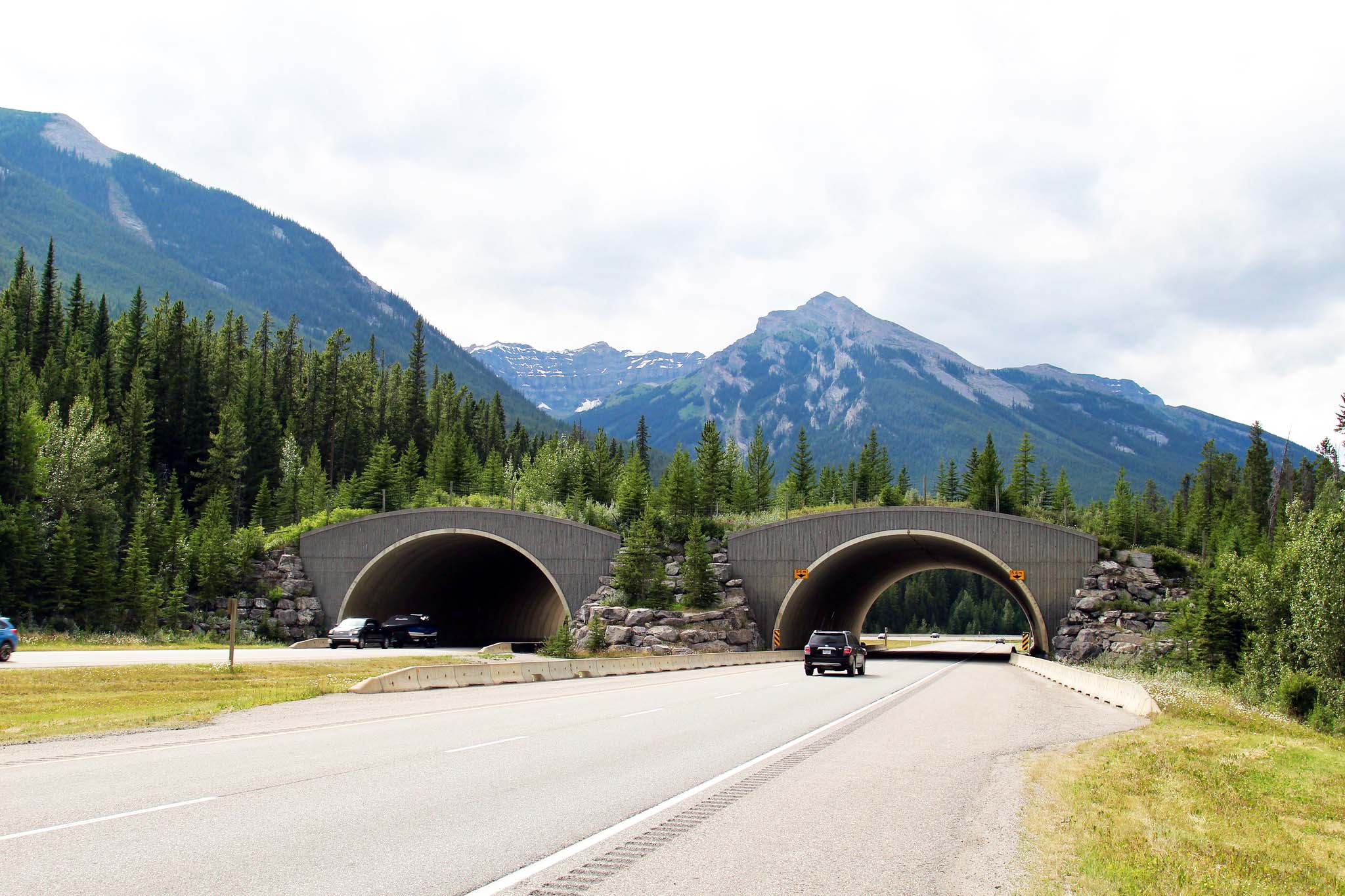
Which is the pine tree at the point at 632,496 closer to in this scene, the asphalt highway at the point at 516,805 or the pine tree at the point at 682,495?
the pine tree at the point at 682,495

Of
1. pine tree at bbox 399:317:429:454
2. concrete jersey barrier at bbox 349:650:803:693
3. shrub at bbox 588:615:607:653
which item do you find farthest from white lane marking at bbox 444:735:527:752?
pine tree at bbox 399:317:429:454

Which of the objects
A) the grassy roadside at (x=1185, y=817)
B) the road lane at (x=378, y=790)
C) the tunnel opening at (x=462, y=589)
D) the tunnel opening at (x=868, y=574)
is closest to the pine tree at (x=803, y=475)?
the tunnel opening at (x=868, y=574)

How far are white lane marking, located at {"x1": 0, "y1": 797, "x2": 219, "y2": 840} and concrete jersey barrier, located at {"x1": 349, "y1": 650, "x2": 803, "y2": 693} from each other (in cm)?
1488

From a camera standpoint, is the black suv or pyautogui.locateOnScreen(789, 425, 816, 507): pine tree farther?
pyautogui.locateOnScreen(789, 425, 816, 507): pine tree

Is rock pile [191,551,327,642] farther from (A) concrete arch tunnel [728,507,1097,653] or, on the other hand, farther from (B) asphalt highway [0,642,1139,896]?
(B) asphalt highway [0,642,1139,896]

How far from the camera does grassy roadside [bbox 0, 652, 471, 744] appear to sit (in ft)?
50.8

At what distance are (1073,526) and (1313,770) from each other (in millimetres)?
37674

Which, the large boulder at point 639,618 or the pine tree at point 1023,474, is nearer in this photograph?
the large boulder at point 639,618

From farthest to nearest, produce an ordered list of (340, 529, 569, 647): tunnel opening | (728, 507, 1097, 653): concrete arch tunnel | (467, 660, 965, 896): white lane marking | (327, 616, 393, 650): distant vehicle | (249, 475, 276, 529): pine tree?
(249, 475, 276, 529): pine tree → (340, 529, 569, 647): tunnel opening → (728, 507, 1097, 653): concrete arch tunnel → (327, 616, 393, 650): distant vehicle → (467, 660, 965, 896): white lane marking

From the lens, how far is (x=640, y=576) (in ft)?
165

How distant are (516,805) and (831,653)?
27.2 meters

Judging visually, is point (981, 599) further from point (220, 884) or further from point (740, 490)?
point (220, 884)

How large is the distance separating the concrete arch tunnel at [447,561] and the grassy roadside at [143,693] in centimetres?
Result: 2214

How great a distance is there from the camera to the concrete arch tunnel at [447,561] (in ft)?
173
